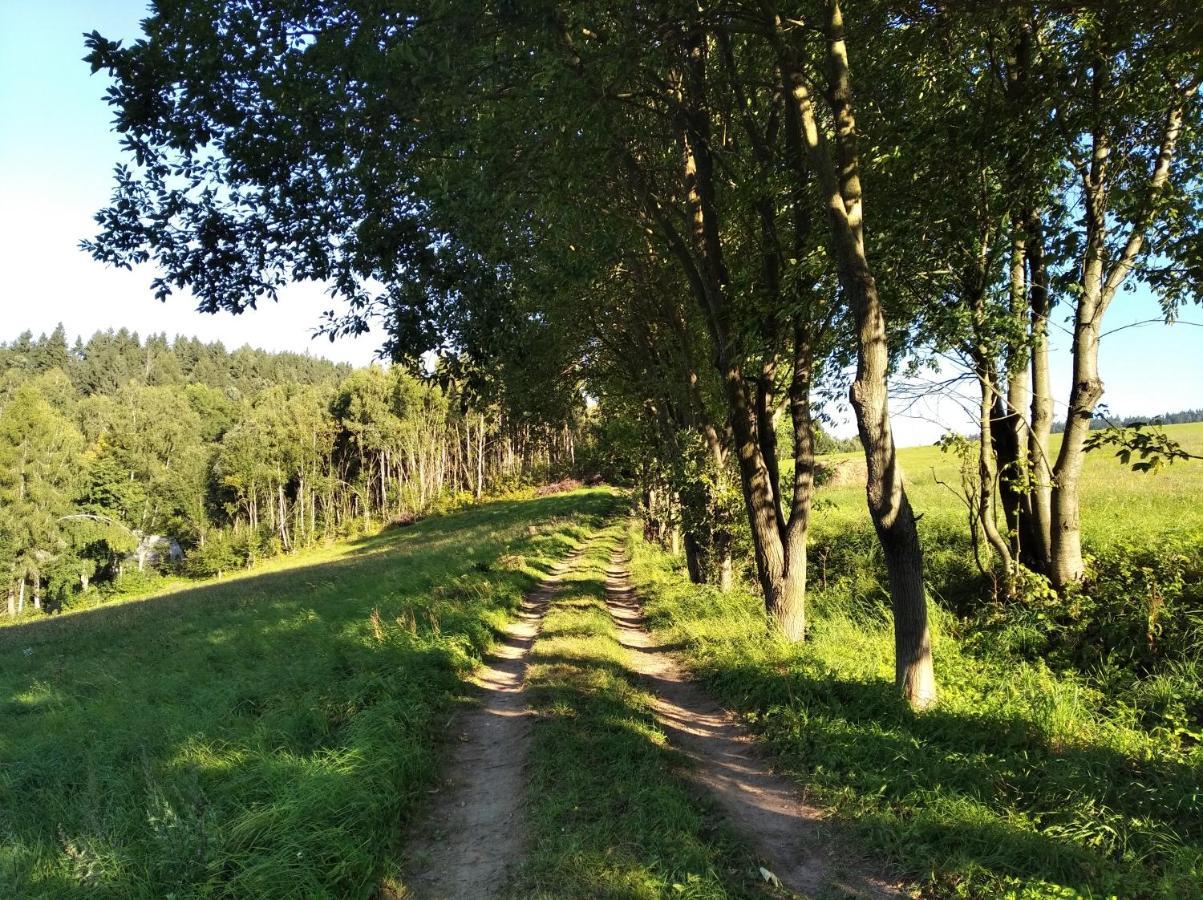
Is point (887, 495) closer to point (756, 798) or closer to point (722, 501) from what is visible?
point (756, 798)

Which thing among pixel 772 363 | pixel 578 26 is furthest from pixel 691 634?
pixel 578 26

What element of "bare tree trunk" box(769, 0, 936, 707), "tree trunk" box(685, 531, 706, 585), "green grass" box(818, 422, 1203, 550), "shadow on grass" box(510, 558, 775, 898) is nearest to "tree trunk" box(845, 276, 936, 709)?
"bare tree trunk" box(769, 0, 936, 707)

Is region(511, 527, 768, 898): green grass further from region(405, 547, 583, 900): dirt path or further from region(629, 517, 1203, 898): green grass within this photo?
region(629, 517, 1203, 898): green grass

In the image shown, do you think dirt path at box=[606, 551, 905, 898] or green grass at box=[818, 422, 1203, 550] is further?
green grass at box=[818, 422, 1203, 550]

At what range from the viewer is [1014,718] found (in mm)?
5469

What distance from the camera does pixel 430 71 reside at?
5605mm

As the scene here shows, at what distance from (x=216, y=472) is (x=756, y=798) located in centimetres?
7395

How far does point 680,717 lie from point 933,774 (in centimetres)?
277

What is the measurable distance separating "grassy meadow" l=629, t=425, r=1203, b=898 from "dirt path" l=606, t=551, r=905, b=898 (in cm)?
22

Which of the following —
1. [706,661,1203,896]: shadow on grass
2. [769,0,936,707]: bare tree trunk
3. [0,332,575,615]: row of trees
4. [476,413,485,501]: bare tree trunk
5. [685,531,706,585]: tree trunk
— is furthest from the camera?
[476,413,485,501]: bare tree trunk

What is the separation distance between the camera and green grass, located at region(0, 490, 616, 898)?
385cm

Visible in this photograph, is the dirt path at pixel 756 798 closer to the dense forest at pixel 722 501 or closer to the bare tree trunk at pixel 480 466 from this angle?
the dense forest at pixel 722 501

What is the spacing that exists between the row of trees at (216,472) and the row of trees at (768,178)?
136 feet

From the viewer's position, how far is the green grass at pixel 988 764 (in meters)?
A: 3.73
